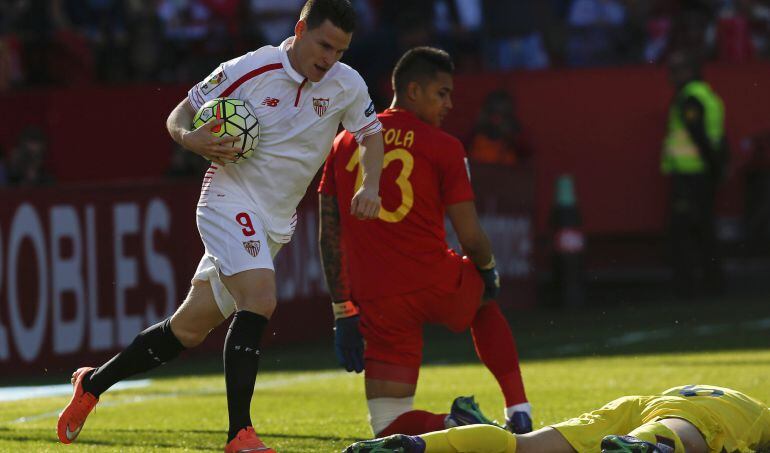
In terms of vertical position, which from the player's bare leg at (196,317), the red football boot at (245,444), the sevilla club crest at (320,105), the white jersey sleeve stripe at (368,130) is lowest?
the red football boot at (245,444)

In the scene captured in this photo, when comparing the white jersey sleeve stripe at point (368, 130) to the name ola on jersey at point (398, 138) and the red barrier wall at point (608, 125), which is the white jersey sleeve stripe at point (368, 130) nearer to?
the name ola on jersey at point (398, 138)

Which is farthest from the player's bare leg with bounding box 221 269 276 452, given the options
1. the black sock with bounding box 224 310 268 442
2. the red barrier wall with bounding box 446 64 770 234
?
the red barrier wall with bounding box 446 64 770 234

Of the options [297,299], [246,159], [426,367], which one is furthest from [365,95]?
[297,299]

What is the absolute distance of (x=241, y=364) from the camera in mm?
6484

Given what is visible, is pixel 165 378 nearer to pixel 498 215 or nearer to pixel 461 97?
pixel 498 215

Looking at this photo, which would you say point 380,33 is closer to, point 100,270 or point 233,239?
point 100,270

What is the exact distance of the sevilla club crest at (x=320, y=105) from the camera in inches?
278

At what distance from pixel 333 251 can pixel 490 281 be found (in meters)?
0.76

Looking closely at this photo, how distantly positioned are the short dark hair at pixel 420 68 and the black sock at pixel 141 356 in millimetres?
1619

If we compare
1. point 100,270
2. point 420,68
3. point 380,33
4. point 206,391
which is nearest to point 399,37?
point 380,33

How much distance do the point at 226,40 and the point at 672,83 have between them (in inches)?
190

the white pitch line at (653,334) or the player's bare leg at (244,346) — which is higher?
the player's bare leg at (244,346)

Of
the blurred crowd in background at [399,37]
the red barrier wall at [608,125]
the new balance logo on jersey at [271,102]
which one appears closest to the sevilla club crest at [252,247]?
the new balance logo on jersey at [271,102]

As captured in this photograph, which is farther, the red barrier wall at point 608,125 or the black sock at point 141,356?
the red barrier wall at point 608,125
